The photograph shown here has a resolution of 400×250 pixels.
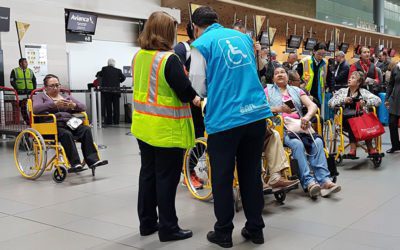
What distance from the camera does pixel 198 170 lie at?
12.8ft

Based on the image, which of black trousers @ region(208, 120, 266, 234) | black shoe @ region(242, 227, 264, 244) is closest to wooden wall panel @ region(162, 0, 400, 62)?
black trousers @ region(208, 120, 266, 234)

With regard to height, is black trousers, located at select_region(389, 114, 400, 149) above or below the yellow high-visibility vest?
below

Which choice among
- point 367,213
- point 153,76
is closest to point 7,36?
point 153,76

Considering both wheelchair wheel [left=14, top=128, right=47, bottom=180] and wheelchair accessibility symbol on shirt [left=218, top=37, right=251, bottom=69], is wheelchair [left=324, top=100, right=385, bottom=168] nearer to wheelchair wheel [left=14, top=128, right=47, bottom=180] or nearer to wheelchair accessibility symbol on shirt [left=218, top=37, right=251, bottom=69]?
wheelchair accessibility symbol on shirt [left=218, top=37, right=251, bottom=69]

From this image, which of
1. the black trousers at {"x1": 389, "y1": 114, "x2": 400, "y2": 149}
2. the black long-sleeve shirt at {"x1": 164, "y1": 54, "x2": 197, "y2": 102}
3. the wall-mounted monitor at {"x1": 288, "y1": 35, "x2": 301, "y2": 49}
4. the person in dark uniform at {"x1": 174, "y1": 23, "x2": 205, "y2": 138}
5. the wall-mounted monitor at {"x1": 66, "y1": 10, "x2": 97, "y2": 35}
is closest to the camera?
the black long-sleeve shirt at {"x1": 164, "y1": 54, "x2": 197, "y2": 102}

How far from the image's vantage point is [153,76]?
277 centimetres

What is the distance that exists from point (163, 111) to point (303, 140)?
163 centimetres

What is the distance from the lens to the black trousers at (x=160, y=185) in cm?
279

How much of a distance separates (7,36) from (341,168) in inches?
289

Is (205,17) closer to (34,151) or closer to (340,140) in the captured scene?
(34,151)

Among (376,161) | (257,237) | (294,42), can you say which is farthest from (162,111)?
(294,42)

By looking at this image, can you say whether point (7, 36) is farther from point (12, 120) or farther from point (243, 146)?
point (243, 146)

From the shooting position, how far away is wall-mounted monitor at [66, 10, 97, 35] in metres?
10.5

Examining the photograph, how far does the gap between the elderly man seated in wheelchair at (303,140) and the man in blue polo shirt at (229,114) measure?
1049mm
